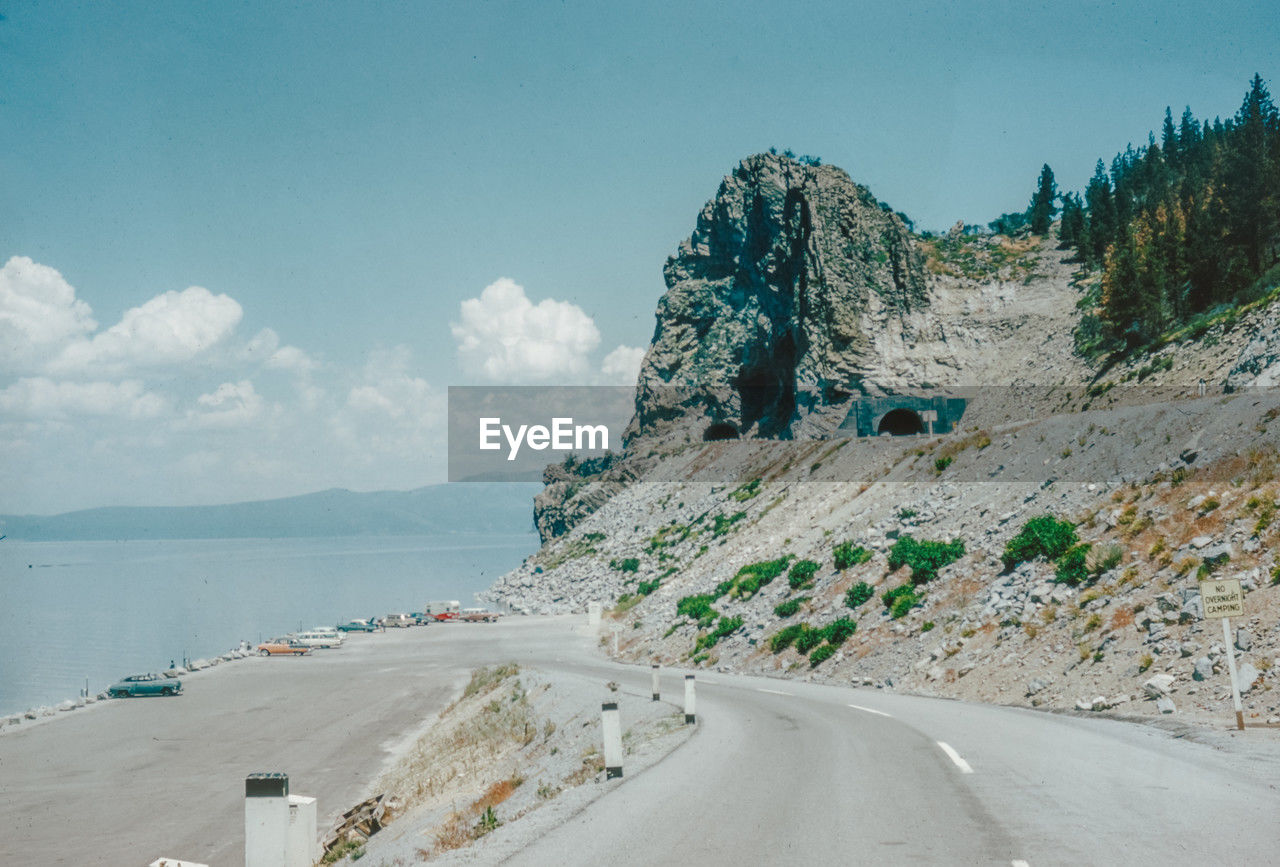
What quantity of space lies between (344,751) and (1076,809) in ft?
89.3

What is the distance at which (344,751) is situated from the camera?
30594mm

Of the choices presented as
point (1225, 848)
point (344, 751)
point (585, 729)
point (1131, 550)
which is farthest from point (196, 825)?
point (1131, 550)

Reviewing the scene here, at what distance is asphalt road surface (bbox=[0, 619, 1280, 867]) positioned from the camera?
7.76m

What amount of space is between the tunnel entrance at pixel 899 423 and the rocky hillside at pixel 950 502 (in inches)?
79.1

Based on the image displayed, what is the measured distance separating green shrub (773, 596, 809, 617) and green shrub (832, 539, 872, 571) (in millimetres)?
2082

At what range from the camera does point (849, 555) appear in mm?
36094

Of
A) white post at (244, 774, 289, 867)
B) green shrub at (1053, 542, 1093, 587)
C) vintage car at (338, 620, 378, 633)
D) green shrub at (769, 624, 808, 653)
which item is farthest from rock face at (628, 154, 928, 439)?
white post at (244, 774, 289, 867)

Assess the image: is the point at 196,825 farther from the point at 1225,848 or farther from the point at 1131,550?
the point at 1131,550

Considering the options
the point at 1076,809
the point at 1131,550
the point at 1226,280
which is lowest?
the point at 1076,809

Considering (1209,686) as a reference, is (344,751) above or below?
below

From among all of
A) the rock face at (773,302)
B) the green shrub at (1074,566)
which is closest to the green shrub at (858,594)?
the green shrub at (1074,566)

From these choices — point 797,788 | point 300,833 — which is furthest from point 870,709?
point 300,833

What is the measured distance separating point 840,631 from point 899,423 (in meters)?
41.2

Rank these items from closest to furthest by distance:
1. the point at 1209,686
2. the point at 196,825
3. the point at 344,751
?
the point at 1209,686 → the point at 196,825 → the point at 344,751
